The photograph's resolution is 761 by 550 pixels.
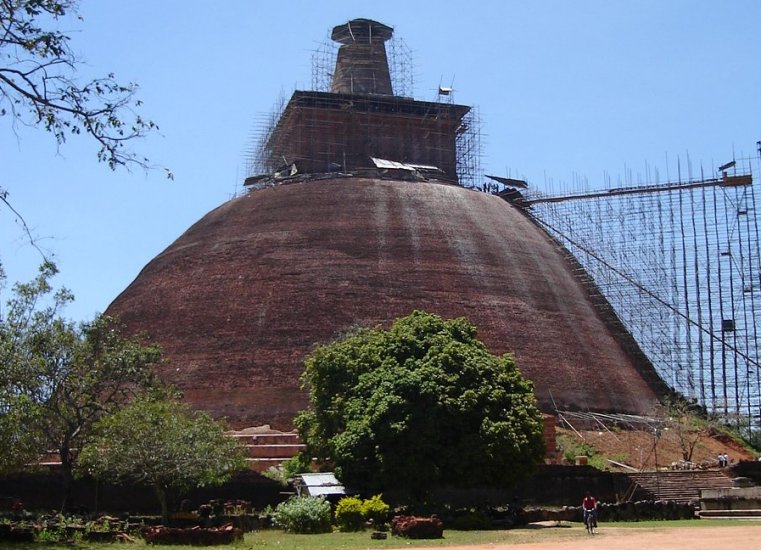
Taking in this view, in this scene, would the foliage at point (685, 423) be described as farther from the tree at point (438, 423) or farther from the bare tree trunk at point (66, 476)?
the bare tree trunk at point (66, 476)

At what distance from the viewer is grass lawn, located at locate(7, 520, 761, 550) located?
16.3 m

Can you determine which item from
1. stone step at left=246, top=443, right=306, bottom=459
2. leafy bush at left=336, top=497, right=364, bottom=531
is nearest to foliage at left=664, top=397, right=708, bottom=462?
stone step at left=246, top=443, right=306, bottom=459

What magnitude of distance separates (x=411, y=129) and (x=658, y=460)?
22.1 metres

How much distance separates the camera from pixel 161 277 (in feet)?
130

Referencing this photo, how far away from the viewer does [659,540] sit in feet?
55.5

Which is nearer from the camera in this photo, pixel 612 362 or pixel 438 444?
pixel 438 444

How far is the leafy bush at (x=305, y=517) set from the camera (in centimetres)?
2011

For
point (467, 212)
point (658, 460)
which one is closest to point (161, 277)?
point (467, 212)

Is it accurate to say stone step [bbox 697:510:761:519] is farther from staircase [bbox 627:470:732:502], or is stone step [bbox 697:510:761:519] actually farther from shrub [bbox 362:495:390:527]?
shrub [bbox 362:495:390:527]

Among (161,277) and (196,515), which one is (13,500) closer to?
(196,515)

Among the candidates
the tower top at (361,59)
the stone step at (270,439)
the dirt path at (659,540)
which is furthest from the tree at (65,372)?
the tower top at (361,59)

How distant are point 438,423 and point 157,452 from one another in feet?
19.9

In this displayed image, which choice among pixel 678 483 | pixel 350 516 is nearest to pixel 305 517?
pixel 350 516

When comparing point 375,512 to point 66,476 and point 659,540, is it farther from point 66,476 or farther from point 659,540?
point 66,476
